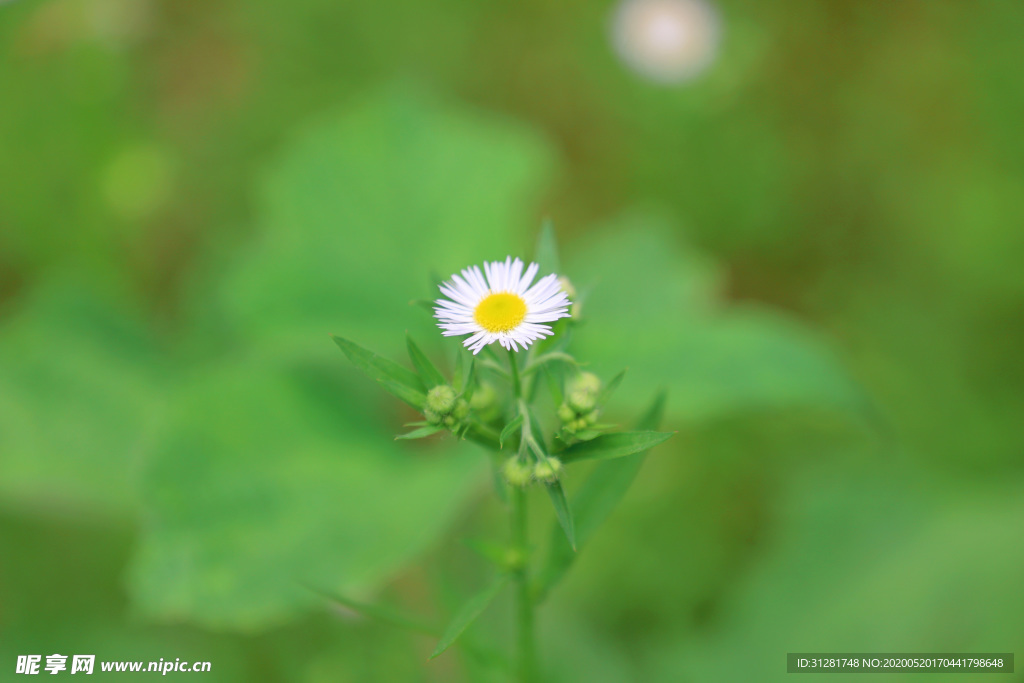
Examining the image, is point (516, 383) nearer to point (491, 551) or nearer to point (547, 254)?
point (547, 254)

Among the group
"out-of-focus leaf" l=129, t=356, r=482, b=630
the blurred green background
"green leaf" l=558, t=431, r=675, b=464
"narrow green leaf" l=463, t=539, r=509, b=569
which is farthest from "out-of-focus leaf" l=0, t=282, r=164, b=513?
"green leaf" l=558, t=431, r=675, b=464

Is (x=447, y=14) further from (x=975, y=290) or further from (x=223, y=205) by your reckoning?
(x=975, y=290)

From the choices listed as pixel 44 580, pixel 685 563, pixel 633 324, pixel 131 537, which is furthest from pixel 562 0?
pixel 44 580

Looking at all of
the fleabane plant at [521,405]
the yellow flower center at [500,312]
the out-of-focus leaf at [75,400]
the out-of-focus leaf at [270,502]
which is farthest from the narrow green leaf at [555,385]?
the out-of-focus leaf at [75,400]

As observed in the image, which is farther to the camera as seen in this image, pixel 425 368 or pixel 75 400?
pixel 75 400

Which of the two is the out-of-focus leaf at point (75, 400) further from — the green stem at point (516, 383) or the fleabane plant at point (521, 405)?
the green stem at point (516, 383)

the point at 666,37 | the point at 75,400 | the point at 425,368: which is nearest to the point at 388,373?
the point at 425,368
